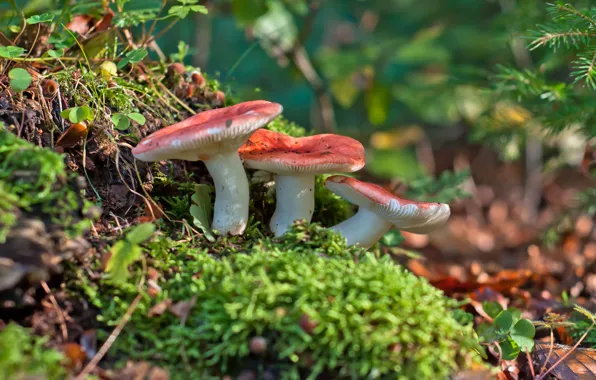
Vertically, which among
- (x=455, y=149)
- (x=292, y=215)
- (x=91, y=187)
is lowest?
(x=455, y=149)

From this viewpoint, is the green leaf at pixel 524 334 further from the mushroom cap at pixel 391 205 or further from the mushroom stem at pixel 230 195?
the mushroom stem at pixel 230 195

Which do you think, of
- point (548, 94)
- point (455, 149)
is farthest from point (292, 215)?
point (455, 149)

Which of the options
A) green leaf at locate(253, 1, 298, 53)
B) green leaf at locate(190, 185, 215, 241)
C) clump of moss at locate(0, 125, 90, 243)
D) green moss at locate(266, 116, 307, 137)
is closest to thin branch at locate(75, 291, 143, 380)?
clump of moss at locate(0, 125, 90, 243)

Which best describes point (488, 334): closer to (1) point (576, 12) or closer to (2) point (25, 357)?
(1) point (576, 12)

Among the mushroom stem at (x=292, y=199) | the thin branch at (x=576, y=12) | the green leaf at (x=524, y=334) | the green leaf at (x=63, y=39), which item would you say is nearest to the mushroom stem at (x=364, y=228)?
the mushroom stem at (x=292, y=199)

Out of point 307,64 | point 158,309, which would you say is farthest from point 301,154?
Result: point 307,64

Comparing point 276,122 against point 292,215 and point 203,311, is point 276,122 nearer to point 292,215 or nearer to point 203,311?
point 292,215
